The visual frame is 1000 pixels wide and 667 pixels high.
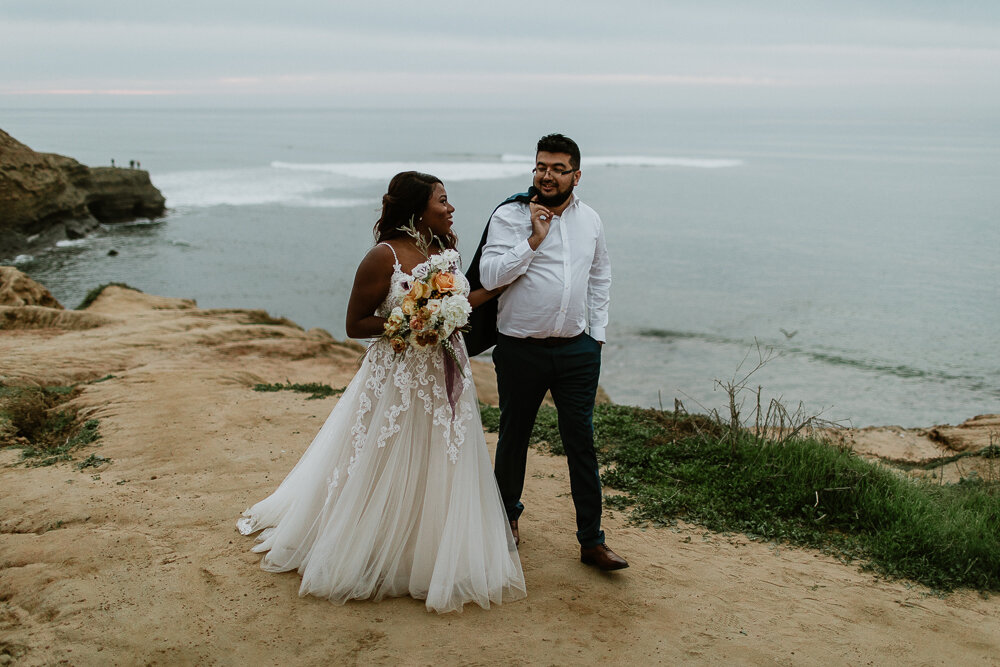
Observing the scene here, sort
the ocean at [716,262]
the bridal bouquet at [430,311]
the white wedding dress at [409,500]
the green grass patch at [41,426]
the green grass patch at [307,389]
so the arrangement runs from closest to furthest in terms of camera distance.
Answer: the bridal bouquet at [430,311] < the white wedding dress at [409,500] < the green grass patch at [41,426] < the green grass patch at [307,389] < the ocean at [716,262]

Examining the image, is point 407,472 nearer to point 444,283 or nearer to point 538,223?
point 444,283

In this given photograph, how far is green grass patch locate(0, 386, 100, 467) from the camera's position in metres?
6.67

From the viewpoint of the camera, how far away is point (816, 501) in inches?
230

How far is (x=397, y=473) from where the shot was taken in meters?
4.37

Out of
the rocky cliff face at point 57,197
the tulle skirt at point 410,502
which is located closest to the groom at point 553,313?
the tulle skirt at point 410,502

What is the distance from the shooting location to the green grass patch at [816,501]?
512 cm

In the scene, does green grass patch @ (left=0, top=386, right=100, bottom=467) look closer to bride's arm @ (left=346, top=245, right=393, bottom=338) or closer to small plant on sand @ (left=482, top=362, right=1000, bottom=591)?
bride's arm @ (left=346, top=245, right=393, bottom=338)

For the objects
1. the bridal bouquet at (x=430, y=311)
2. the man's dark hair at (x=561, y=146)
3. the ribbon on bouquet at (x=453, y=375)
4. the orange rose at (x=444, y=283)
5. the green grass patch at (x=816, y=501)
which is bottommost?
the green grass patch at (x=816, y=501)

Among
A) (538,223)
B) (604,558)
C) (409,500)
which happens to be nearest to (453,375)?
(409,500)

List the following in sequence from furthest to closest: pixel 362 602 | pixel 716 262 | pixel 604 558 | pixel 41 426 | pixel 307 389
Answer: pixel 716 262
pixel 307 389
pixel 41 426
pixel 604 558
pixel 362 602

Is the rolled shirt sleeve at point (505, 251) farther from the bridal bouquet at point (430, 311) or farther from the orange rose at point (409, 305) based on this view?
the orange rose at point (409, 305)

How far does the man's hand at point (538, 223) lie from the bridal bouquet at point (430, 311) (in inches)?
18.9

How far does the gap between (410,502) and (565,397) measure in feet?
3.53

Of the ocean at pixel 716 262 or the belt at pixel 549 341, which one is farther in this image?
the ocean at pixel 716 262
